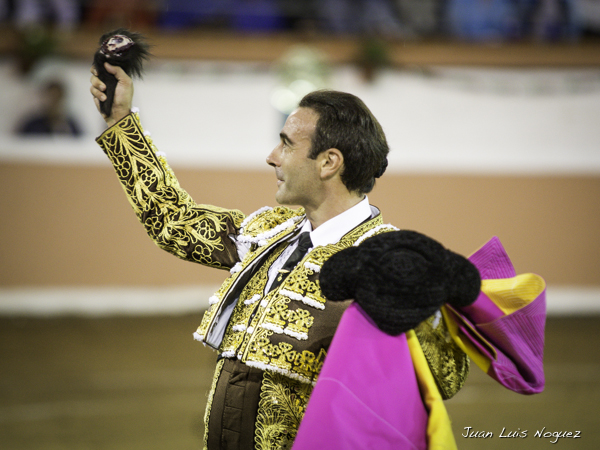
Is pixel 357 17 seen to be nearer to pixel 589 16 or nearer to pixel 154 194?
pixel 589 16

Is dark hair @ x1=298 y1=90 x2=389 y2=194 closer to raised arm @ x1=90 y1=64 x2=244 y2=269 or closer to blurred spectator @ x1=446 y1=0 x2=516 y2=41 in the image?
raised arm @ x1=90 y1=64 x2=244 y2=269

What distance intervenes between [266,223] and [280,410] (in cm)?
52

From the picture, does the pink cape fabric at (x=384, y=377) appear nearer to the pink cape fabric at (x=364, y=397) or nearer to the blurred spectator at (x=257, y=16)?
the pink cape fabric at (x=364, y=397)

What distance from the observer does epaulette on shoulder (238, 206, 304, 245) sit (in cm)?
176

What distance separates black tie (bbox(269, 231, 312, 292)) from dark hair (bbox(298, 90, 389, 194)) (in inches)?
6.9

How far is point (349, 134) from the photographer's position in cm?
163

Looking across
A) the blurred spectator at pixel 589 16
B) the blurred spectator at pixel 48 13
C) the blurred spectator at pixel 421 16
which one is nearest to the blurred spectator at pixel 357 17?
the blurred spectator at pixel 421 16

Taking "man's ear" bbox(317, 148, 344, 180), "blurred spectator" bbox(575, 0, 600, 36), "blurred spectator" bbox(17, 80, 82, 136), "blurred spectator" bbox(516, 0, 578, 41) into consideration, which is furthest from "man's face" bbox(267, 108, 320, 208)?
"blurred spectator" bbox(575, 0, 600, 36)

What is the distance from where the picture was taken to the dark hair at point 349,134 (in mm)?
1631

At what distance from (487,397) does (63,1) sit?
5.62 meters

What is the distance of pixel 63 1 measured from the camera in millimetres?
6898

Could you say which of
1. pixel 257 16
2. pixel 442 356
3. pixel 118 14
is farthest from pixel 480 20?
pixel 442 356

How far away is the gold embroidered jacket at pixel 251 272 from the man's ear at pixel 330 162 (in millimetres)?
151

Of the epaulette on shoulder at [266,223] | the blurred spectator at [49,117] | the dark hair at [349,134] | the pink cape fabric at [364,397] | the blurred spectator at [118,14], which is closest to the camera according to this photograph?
the pink cape fabric at [364,397]
